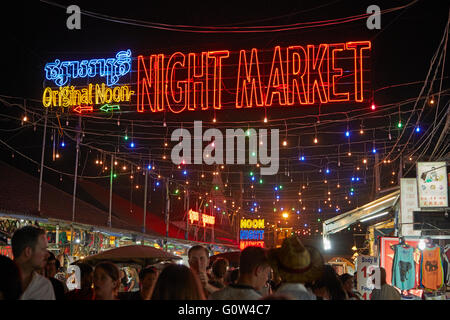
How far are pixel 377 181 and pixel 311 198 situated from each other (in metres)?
23.9

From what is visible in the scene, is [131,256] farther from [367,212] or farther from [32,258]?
[367,212]

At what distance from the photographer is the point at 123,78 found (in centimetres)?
2158

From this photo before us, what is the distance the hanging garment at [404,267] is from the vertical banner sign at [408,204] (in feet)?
8.72

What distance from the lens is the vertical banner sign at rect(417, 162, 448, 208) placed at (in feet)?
46.2

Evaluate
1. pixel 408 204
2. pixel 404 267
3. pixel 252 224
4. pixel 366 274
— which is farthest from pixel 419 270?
pixel 252 224

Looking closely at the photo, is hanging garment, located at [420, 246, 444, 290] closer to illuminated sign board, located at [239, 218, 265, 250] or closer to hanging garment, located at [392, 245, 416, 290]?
hanging garment, located at [392, 245, 416, 290]

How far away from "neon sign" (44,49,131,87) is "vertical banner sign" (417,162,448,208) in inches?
439

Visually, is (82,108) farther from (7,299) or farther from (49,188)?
(7,299)

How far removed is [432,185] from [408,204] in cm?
134

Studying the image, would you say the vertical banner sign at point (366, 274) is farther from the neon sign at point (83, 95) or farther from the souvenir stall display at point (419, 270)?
the neon sign at point (83, 95)

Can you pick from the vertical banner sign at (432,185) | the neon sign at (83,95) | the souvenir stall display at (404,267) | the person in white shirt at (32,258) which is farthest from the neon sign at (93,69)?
the person in white shirt at (32,258)

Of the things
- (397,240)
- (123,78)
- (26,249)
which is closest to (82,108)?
(123,78)

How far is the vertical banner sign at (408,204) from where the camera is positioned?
1526 centimetres

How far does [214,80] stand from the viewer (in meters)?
19.5
